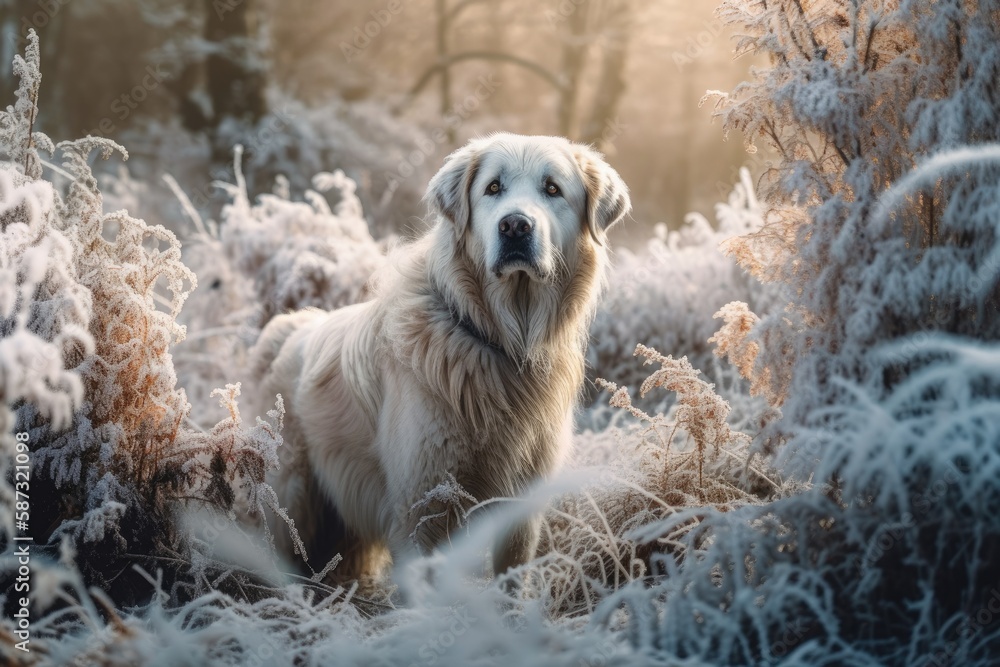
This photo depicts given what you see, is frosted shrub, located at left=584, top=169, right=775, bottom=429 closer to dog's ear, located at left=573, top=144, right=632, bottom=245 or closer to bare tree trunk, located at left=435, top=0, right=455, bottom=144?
dog's ear, located at left=573, top=144, right=632, bottom=245

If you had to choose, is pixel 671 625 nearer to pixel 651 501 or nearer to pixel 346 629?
pixel 346 629

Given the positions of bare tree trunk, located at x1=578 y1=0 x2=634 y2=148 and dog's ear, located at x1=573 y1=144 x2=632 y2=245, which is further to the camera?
bare tree trunk, located at x1=578 y1=0 x2=634 y2=148

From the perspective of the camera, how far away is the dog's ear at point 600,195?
10.1 ft

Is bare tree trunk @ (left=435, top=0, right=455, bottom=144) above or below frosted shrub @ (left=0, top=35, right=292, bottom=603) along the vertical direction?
above

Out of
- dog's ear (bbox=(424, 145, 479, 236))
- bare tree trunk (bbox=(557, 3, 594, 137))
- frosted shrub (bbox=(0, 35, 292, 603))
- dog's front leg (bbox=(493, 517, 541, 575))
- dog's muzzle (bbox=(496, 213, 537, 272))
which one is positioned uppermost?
bare tree trunk (bbox=(557, 3, 594, 137))

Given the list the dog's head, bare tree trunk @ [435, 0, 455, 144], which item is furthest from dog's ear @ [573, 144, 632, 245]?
bare tree trunk @ [435, 0, 455, 144]

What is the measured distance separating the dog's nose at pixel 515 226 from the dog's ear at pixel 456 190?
286mm

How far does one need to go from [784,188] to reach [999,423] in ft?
3.40

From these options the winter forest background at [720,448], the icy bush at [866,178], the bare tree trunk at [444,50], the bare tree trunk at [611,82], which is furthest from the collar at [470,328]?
the bare tree trunk at [444,50]

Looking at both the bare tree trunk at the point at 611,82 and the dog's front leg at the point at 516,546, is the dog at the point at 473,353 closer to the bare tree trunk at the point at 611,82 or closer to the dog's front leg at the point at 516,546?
the dog's front leg at the point at 516,546

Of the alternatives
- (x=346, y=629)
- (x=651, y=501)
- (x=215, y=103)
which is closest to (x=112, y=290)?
(x=346, y=629)

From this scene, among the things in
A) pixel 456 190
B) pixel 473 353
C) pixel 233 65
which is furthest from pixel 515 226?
pixel 233 65

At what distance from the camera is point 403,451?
2.82 m

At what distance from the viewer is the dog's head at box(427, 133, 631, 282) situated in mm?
2740
